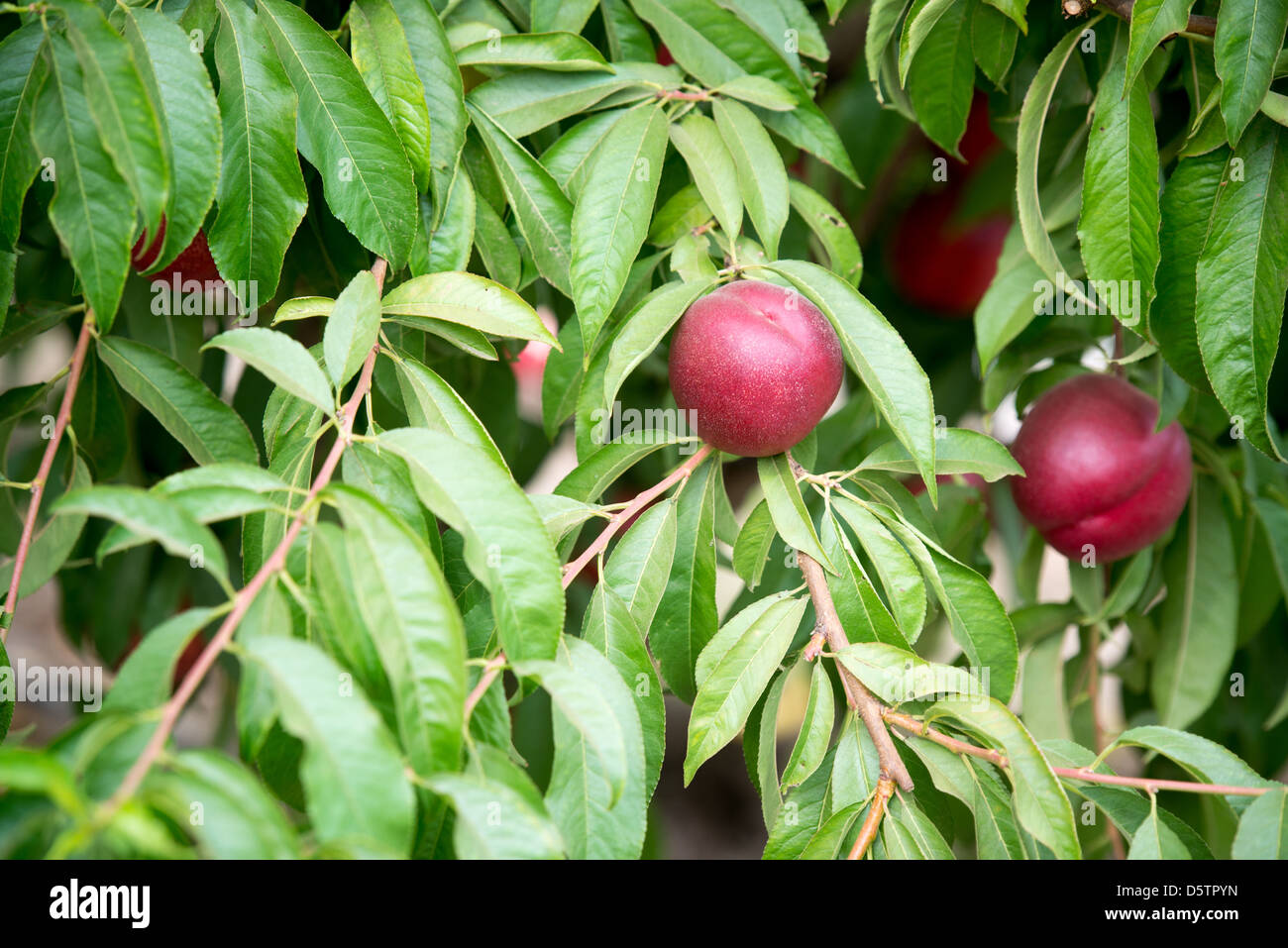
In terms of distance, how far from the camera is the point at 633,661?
585 millimetres

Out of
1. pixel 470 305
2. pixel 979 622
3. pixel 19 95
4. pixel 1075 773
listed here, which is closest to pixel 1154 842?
pixel 1075 773

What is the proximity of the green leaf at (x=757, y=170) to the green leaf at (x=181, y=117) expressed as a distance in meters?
0.32

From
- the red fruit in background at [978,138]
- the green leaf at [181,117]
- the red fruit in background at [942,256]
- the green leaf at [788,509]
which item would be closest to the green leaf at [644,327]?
the green leaf at [788,509]

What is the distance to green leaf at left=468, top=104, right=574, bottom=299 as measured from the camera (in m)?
0.67

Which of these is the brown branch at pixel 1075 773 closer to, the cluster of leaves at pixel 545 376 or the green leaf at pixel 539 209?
the cluster of leaves at pixel 545 376

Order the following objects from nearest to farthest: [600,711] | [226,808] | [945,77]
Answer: [226,808] < [600,711] < [945,77]

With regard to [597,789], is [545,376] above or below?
above

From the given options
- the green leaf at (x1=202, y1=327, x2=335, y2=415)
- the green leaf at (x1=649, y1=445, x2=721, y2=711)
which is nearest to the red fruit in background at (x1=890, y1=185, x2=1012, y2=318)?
the green leaf at (x1=649, y1=445, x2=721, y2=711)

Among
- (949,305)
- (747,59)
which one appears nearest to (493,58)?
(747,59)

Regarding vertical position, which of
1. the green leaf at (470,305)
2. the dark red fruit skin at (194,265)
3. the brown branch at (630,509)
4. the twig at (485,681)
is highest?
the dark red fruit skin at (194,265)

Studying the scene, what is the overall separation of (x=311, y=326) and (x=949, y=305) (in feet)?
2.84

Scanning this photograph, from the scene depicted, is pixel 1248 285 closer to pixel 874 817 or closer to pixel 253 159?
pixel 874 817

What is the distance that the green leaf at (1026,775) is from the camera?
1.65ft

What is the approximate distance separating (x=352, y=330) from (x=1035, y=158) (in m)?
0.48
